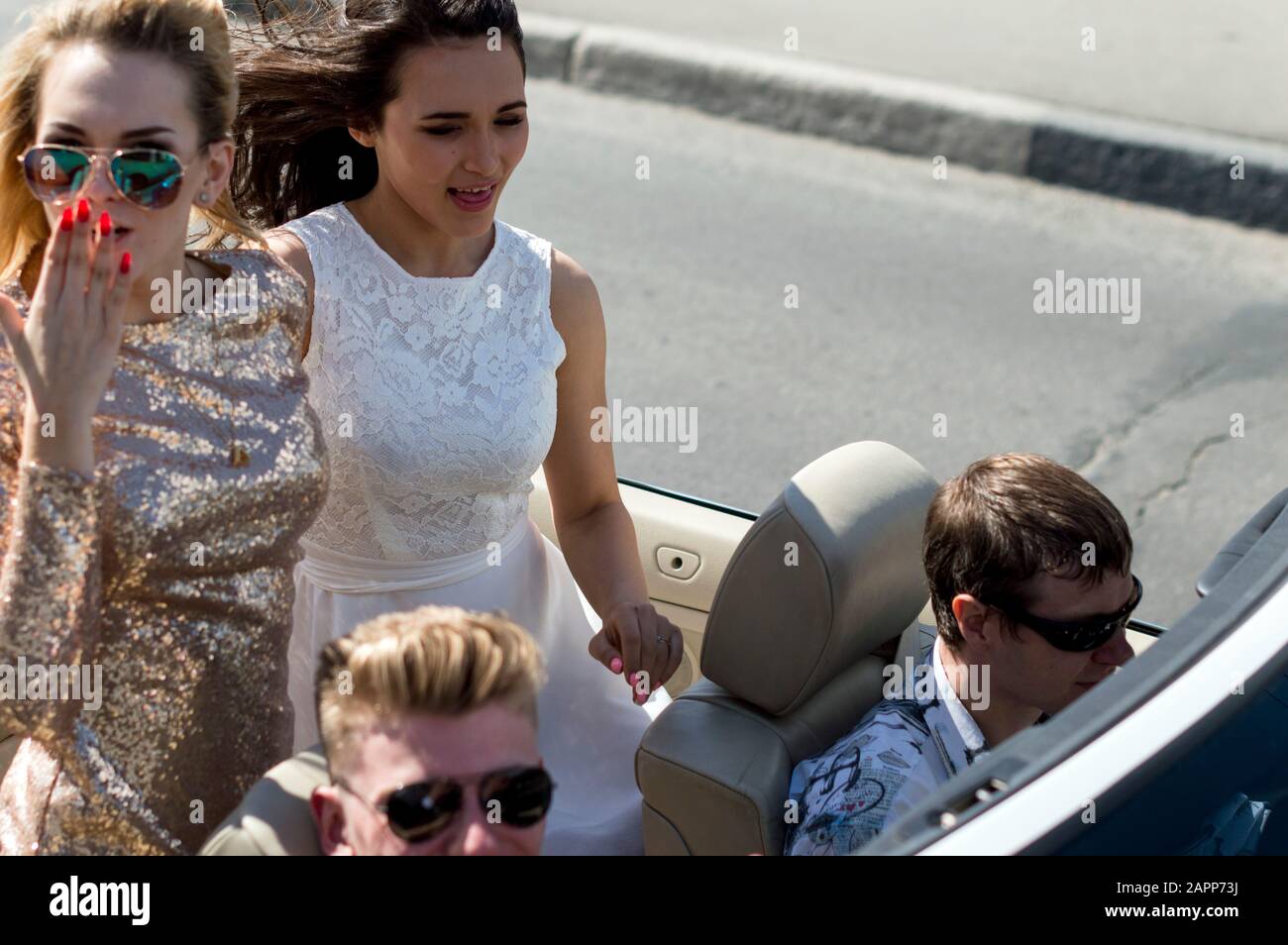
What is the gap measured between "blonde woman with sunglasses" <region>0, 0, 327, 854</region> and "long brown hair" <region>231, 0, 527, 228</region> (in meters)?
0.46

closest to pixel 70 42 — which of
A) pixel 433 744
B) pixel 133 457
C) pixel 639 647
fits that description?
pixel 133 457

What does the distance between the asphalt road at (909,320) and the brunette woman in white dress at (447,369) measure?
83.6 inches

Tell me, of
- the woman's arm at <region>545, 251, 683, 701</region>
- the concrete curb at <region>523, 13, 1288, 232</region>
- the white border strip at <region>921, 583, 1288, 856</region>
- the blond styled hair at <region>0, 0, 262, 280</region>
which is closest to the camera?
the white border strip at <region>921, 583, 1288, 856</region>

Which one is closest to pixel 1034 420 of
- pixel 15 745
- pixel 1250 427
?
pixel 1250 427

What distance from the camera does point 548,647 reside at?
3.02m

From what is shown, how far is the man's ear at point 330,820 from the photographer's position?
1888mm

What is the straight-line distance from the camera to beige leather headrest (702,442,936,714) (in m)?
2.53

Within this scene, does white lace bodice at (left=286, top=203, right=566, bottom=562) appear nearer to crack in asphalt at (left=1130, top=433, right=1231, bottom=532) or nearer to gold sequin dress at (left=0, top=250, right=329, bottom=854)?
gold sequin dress at (left=0, top=250, right=329, bottom=854)

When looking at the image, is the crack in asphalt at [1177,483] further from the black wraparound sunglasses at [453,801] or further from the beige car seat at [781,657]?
the black wraparound sunglasses at [453,801]

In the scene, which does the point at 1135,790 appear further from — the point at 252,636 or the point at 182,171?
the point at 182,171

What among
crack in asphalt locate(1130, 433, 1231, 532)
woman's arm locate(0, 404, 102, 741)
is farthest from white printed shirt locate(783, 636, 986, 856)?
crack in asphalt locate(1130, 433, 1231, 532)

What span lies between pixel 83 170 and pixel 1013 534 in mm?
1273
